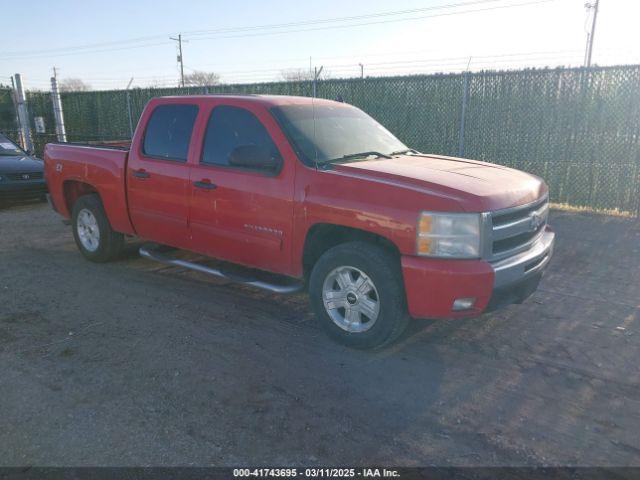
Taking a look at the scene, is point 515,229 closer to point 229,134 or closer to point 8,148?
point 229,134

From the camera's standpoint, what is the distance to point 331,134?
183 inches

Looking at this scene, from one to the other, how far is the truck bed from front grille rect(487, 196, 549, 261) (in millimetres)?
3932

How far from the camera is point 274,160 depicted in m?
4.27

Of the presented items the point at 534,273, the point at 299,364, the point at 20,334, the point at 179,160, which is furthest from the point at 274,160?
the point at 20,334

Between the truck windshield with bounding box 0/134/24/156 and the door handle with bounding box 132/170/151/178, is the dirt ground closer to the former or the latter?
the door handle with bounding box 132/170/151/178

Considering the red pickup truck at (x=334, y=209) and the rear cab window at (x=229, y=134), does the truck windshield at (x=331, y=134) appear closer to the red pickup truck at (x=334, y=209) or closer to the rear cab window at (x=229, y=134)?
the red pickup truck at (x=334, y=209)

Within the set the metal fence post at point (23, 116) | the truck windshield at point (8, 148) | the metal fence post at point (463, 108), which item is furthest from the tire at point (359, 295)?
the metal fence post at point (23, 116)

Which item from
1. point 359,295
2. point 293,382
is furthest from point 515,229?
point 293,382

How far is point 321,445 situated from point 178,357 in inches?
59.7

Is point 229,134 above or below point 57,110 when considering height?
below

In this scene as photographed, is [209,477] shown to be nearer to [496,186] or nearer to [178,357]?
[178,357]

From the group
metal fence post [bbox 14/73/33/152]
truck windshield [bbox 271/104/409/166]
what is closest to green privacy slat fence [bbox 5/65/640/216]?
truck windshield [bbox 271/104/409/166]

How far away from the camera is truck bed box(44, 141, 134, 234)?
226 inches

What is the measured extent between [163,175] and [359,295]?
2.45m
